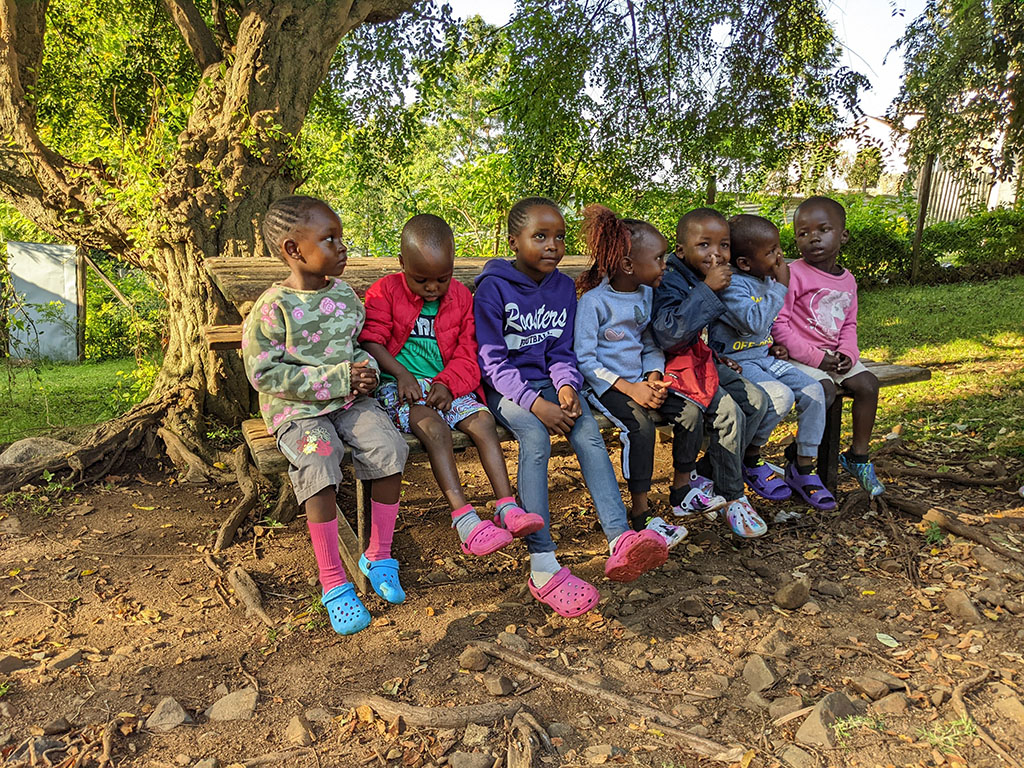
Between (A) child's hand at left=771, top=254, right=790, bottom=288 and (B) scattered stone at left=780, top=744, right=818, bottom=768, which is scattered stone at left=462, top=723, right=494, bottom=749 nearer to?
(B) scattered stone at left=780, top=744, right=818, bottom=768

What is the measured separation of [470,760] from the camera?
86.7 inches

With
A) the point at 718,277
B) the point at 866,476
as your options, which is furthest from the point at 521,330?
the point at 866,476

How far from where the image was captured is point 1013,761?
2.12 meters

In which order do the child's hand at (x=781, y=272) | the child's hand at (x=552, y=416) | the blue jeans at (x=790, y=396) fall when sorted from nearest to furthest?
the child's hand at (x=552, y=416) → the blue jeans at (x=790, y=396) → the child's hand at (x=781, y=272)

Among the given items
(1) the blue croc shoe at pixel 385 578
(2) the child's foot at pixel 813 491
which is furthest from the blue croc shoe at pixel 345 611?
(2) the child's foot at pixel 813 491

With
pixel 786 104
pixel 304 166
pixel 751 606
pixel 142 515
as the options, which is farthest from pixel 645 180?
pixel 142 515

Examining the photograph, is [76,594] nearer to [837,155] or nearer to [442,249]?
[442,249]

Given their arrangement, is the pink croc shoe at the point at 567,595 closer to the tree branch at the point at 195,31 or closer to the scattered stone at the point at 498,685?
the scattered stone at the point at 498,685

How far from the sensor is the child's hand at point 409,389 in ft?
10.3

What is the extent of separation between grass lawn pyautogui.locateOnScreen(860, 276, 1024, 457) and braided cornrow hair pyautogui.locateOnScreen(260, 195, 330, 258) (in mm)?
4354

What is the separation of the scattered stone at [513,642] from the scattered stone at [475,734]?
0.48 metres

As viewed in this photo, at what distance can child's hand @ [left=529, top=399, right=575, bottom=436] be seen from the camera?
3.14m

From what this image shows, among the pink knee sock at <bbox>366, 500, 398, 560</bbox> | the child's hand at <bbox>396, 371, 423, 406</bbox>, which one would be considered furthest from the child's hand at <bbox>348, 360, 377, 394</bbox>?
the pink knee sock at <bbox>366, 500, 398, 560</bbox>

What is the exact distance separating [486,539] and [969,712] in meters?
1.69
